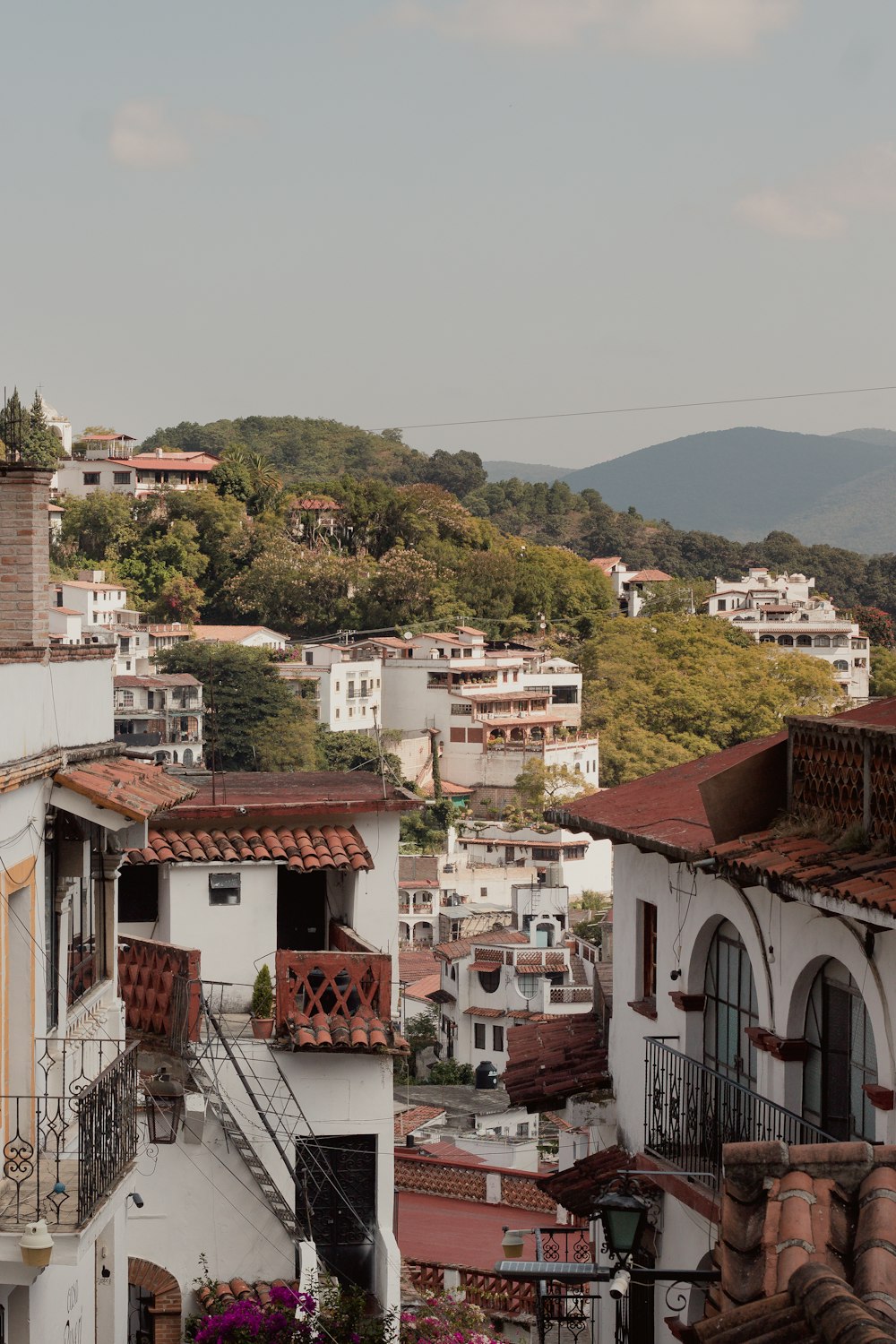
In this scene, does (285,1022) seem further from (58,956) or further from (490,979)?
(490,979)

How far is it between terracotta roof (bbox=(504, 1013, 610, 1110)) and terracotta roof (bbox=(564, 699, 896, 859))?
2.00 m

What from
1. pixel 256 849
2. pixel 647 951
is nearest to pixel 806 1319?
pixel 647 951

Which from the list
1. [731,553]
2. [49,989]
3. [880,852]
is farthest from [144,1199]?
[731,553]

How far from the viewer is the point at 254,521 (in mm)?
139625

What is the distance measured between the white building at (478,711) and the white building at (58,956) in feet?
320

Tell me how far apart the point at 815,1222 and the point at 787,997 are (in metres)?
3.96

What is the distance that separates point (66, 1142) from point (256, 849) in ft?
18.2

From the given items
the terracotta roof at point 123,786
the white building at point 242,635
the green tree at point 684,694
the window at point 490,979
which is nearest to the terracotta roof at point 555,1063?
the terracotta roof at point 123,786

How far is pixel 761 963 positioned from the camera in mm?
9914

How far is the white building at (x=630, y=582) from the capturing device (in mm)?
150250

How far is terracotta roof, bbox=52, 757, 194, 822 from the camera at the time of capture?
923 cm

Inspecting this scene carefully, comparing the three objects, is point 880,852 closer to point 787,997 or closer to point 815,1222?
point 787,997

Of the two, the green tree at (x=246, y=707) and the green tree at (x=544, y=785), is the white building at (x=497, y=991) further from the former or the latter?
the green tree at (x=544, y=785)

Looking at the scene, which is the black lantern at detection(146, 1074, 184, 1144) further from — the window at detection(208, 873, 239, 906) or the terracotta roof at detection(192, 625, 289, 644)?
the terracotta roof at detection(192, 625, 289, 644)
